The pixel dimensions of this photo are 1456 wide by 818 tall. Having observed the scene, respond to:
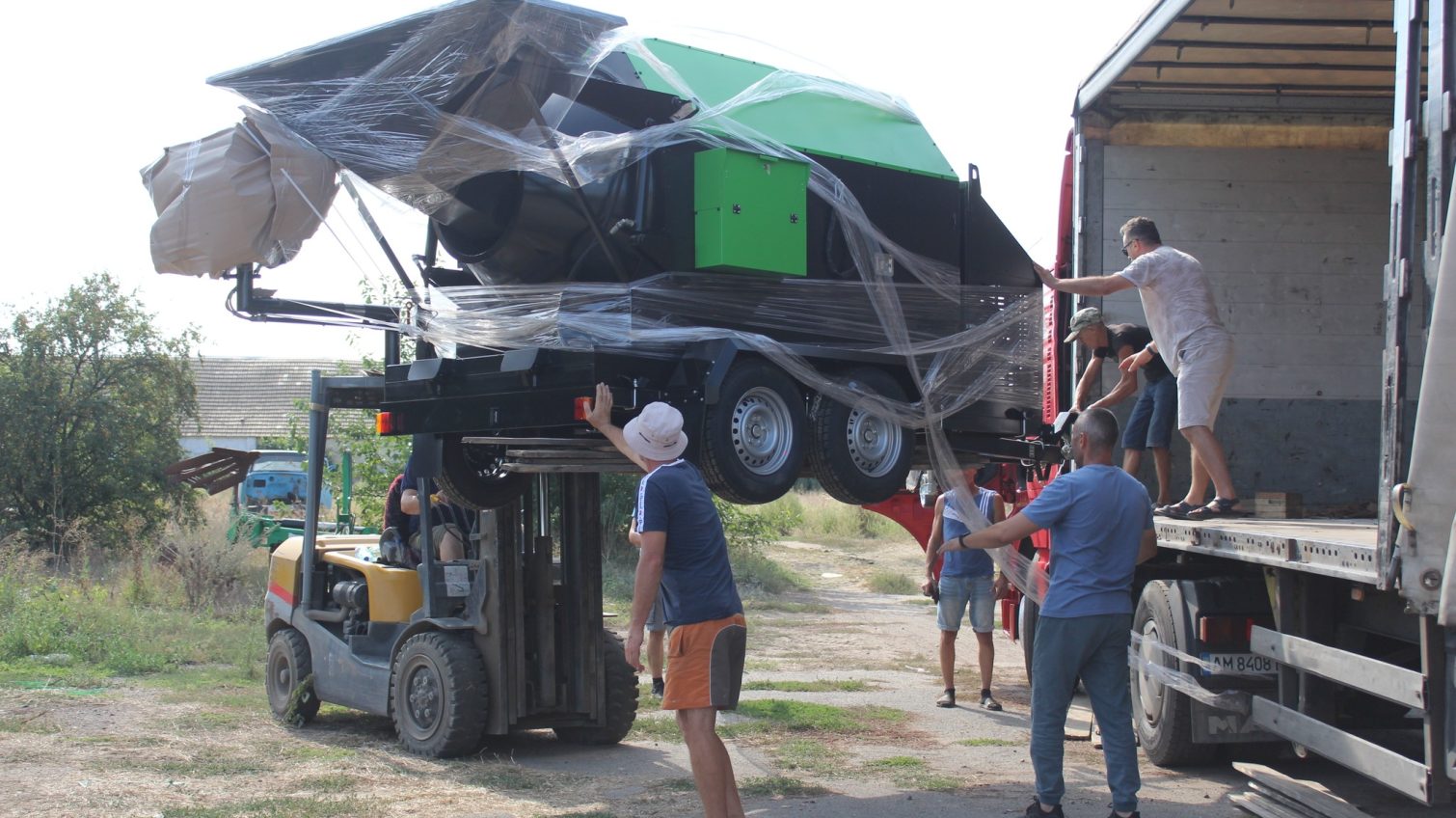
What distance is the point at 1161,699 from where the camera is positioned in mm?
7320

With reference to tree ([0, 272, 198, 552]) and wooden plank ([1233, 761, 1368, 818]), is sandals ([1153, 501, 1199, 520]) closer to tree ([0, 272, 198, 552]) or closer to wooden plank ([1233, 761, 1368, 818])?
wooden plank ([1233, 761, 1368, 818])

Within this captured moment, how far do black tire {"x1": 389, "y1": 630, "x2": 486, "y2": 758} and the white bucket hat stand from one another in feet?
9.49

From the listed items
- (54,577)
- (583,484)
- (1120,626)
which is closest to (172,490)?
(54,577)

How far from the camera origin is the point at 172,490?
1878 centimetres

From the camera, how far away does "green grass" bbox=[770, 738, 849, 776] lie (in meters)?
7.42

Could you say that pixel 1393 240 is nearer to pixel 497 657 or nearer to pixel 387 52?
pixel 387 52

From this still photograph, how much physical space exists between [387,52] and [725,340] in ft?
6.46

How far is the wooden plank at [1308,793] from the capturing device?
5.56 meters

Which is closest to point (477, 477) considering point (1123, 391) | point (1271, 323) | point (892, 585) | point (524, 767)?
point (524, 767)

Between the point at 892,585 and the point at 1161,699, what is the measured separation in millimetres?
14109

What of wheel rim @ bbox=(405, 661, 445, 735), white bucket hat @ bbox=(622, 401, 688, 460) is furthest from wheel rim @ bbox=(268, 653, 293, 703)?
white bucket hat @ bbox=(622, 401, 688, 460)

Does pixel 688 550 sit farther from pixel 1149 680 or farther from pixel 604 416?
pixel 1149 680

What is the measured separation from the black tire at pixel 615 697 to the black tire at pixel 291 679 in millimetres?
2035

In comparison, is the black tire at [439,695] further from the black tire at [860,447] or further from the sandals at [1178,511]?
the sandals at [1178,511]
